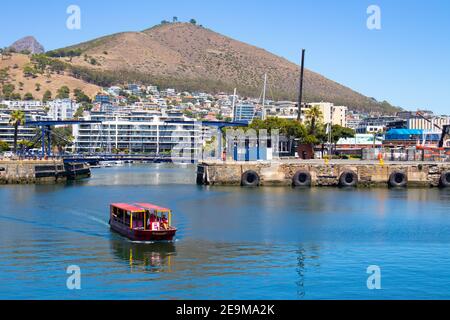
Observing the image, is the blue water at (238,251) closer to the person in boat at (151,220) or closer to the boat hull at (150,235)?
the boat hull at (150,235)

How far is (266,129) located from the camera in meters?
134

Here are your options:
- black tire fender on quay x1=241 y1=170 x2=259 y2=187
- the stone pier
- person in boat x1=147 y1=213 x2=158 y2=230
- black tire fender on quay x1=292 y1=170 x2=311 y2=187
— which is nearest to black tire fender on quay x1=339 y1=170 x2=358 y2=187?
the stone pier

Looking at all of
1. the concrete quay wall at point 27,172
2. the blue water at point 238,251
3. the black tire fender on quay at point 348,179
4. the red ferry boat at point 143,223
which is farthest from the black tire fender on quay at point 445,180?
the concrete quay wall at point 27,172

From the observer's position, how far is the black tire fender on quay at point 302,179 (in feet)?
317

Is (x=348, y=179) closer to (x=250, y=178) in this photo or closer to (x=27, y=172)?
(x=250, y=178)

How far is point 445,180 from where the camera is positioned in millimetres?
97750

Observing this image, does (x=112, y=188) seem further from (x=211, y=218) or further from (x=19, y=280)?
(x=19, y=280)

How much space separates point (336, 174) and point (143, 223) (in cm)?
5120

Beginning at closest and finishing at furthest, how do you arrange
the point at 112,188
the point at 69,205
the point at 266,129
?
1. the point at 69,205
2. the point at 112,188
3. the point at 266,129

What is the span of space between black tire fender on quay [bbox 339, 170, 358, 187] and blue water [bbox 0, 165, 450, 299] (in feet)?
61.6

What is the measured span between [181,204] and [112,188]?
25560mm

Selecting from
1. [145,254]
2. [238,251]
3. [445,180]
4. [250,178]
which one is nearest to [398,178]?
[445,180]
